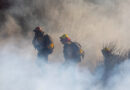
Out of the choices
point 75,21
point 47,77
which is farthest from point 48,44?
point 75,21

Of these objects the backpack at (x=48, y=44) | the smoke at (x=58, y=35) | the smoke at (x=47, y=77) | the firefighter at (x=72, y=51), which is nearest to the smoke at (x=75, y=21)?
the smoke at (x=58, y=35)

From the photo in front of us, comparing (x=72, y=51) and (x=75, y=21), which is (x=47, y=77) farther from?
(x=75, y=21)

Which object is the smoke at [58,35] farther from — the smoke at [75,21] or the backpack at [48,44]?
the backpack at [48,44]

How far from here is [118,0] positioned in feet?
39.4

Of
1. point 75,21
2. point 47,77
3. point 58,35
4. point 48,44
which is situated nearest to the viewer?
point 47,77

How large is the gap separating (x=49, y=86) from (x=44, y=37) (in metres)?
1.39

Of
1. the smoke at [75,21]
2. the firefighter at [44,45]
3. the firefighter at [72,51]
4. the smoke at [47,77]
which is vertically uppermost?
the smoke at [75,21]

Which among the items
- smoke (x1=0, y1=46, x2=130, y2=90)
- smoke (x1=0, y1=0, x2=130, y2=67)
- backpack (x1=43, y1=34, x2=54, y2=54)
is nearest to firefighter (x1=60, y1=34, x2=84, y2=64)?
smoke (x1=0, y1=46, x2=130, y2=90)

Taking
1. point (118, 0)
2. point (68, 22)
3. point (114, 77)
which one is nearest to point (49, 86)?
point (114, 77)

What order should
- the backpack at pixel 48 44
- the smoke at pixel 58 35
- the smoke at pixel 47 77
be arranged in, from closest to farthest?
the smoke at pixel 47 77
the smoke at pixel 58 35
the backpack at pixel 48 44

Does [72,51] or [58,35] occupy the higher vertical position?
[58,35]

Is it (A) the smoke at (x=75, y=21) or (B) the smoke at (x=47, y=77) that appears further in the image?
(A) the smoke at (x=75, y=21)

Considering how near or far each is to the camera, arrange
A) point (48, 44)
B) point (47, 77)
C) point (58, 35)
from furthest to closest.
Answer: point (58, 35), point (48, 44), point (47, 77)

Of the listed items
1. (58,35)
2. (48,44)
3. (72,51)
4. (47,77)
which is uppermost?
(58,35)
